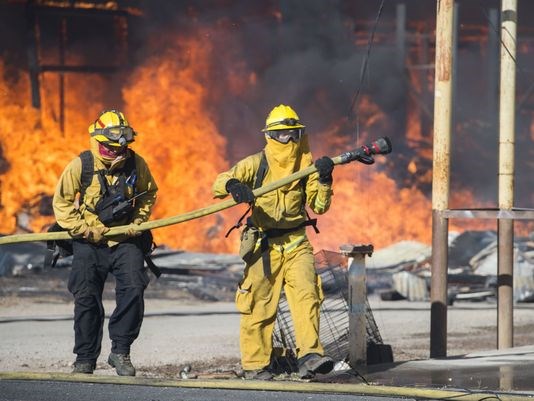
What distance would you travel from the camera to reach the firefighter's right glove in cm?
789

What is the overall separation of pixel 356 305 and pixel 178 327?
15.1 ft

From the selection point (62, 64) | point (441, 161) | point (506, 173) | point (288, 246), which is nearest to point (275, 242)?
point (288, 246)

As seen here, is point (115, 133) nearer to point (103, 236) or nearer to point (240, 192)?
point (103, 236)

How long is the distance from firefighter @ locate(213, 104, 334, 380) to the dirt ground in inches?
22.9

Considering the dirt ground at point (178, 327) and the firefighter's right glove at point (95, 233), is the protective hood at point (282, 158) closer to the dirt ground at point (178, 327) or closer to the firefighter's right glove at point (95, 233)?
the firefighter's right glove at point (95, 233)

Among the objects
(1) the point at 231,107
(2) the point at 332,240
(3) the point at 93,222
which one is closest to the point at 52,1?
(1) the point at 231,107

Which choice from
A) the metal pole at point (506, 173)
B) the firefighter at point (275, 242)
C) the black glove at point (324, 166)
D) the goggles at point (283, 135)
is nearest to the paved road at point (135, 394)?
the firefighter at point (275, 242)

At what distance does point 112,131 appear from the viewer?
26.0 feet

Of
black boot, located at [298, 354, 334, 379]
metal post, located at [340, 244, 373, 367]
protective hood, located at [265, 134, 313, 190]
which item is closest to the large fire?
metal post, located at [340, 244, 373, 367]

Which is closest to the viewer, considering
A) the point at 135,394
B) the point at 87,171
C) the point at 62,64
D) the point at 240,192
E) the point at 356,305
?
the point at 135,394

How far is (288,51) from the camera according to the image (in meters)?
22.5

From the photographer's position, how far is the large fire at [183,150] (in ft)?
71.7

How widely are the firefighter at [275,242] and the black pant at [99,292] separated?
26.7 inches

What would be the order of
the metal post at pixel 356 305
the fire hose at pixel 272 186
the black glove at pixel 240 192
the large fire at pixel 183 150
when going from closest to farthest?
the black glove at pixel 240 192
the fire hose at pixel 272 186
the metal post at pixel 356 305
the large fire at pixel 183 150
